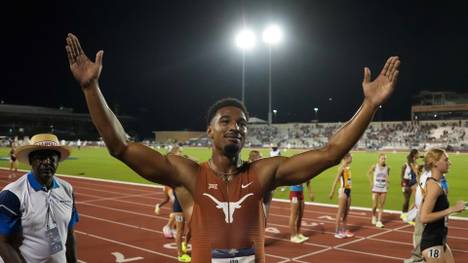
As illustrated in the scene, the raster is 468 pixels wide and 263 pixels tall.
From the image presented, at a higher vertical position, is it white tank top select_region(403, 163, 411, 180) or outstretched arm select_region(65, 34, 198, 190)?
outstretched arm select_region(65, 34, 198, 190)

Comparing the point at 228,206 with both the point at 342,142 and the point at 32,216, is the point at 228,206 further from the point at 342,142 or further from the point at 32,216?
the point at 32,216

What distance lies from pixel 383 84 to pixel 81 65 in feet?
5.98

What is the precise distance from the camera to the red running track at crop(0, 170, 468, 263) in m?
7.77

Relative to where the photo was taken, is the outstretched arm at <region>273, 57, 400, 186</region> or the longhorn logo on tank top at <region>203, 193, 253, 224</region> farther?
the outstretched arm at <region>273, 57, 400, 186</region>

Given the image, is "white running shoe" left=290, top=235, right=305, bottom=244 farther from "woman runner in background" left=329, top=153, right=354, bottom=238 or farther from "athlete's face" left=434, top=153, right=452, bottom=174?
"athlete's face" left=434, top=153, right=452, bottom=174

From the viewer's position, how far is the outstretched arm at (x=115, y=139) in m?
2.37

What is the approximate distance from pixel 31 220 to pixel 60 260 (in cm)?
43

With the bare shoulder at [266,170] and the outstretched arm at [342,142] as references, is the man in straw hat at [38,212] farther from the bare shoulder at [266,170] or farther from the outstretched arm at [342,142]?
the outstretched arm at [342,142]

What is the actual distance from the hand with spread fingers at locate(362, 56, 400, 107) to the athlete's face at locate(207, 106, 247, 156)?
783 mm

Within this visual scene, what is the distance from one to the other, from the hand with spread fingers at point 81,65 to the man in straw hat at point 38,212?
1.24 meters

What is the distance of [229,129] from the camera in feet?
8.08

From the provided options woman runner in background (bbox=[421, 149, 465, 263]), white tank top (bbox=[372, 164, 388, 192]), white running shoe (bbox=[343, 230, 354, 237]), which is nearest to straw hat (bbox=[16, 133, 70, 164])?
woman runner in background (bbox=[421, 149, 465, 263])

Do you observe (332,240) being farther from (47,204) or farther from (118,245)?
(47,204)

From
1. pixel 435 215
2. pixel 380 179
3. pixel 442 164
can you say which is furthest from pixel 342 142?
pixel 380 179
